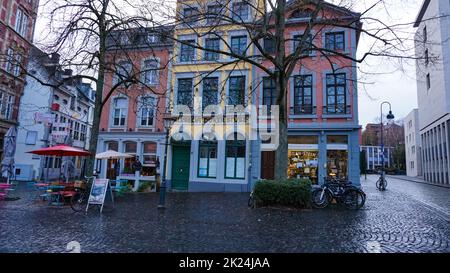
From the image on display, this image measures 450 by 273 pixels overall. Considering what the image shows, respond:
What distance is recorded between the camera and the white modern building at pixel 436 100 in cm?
2827

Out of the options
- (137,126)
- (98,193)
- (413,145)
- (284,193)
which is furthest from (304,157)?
(413,145)

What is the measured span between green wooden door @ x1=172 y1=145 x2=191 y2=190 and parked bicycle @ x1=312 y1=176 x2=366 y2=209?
10.0m

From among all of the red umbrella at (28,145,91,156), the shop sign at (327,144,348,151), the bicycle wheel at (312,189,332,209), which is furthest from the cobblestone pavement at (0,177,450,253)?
the shop sign at (327,144,348,151)

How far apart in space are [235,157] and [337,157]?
609 cm

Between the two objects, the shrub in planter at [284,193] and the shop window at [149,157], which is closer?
the shrub in planter at [284,193]

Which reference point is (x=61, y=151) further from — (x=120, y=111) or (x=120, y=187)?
(x=120, y=111)

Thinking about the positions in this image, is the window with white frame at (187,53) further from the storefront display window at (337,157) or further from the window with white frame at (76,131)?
the window with white frame at (76,131)

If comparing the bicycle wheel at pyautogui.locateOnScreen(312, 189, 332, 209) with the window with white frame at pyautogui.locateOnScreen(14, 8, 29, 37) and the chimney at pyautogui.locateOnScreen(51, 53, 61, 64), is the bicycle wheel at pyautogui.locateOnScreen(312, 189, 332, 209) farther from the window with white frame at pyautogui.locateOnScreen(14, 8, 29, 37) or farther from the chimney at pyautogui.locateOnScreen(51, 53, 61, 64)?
the window with white frame at pyautogui.locateOnScreen(14, 8, 29, 37)

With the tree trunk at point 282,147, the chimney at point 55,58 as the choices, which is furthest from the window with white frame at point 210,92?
the chimney at point 55,58

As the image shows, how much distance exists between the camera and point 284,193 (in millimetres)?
11070

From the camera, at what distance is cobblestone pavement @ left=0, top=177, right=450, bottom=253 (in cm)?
611

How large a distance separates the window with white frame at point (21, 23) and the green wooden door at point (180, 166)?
22.4m
